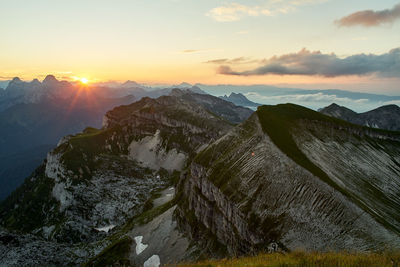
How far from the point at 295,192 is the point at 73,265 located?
73.6 meters

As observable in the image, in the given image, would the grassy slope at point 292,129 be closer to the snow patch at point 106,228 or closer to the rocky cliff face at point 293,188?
the rocky cliff face at point 293,188

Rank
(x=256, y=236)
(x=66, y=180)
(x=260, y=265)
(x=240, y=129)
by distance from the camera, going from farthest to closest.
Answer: (x=66, y=180) < (x=240, y=129) < (x=256, y=236) < (x=260, y=265)

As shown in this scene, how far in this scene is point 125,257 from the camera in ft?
289

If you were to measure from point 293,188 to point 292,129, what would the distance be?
3242 cm

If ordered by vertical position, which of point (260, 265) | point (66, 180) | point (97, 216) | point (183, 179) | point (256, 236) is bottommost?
point (97, 216)

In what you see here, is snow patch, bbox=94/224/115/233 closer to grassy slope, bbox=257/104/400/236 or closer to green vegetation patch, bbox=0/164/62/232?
green vegetation patch, bbox=0/164/62/232

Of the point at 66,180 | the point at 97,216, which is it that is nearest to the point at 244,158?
the point at 97,216

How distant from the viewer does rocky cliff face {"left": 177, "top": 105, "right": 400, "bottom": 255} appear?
4784 centimetres

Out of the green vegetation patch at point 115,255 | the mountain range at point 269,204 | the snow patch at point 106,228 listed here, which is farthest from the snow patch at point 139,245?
the snow patch at point 106,228

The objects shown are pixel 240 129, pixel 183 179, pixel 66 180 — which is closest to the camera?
pixel 240 129

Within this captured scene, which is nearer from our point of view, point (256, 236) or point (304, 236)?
point (304, 236)

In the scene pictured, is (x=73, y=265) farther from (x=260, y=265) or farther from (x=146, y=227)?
(x=260, y=265)

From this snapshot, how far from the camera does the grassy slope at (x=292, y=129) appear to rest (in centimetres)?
5346

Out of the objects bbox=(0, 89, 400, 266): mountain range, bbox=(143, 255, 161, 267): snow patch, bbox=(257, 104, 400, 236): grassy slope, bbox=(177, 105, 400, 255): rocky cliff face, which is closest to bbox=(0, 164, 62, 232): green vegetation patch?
bbox=(0, 89, 400, 266): mountain range
